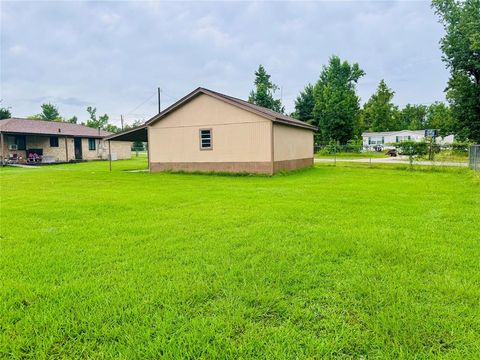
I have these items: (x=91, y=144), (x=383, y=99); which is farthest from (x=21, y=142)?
(x=383, y=99)

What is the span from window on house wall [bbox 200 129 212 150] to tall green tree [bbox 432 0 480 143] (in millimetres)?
22613

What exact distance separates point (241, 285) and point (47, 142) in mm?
30645

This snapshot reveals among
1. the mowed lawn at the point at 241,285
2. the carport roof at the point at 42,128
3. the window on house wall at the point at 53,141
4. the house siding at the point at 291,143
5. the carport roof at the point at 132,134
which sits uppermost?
the carport roof at the point at 42,128

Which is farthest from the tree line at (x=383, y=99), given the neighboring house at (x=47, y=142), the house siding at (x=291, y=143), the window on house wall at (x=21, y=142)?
the window on house wall at (x=21, y=142)

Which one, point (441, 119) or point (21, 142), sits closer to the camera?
point (21, 142)

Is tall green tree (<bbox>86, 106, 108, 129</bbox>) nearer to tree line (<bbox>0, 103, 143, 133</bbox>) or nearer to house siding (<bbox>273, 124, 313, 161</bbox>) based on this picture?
tree line (<bbox>0, 103, 143, 133</bbox>)

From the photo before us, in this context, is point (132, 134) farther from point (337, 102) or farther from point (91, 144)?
point (337, 102)

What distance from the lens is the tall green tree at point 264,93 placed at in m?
47.2

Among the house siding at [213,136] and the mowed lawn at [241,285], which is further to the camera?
the house siding at [213,136]

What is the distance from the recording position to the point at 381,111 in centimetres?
6316

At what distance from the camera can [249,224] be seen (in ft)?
18.3

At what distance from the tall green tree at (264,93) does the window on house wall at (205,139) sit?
3151 cm

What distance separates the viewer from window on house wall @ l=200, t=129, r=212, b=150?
16.4 m

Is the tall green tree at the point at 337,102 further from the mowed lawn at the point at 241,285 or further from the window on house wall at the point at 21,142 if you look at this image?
the mowed lawn at the point at 241,285
